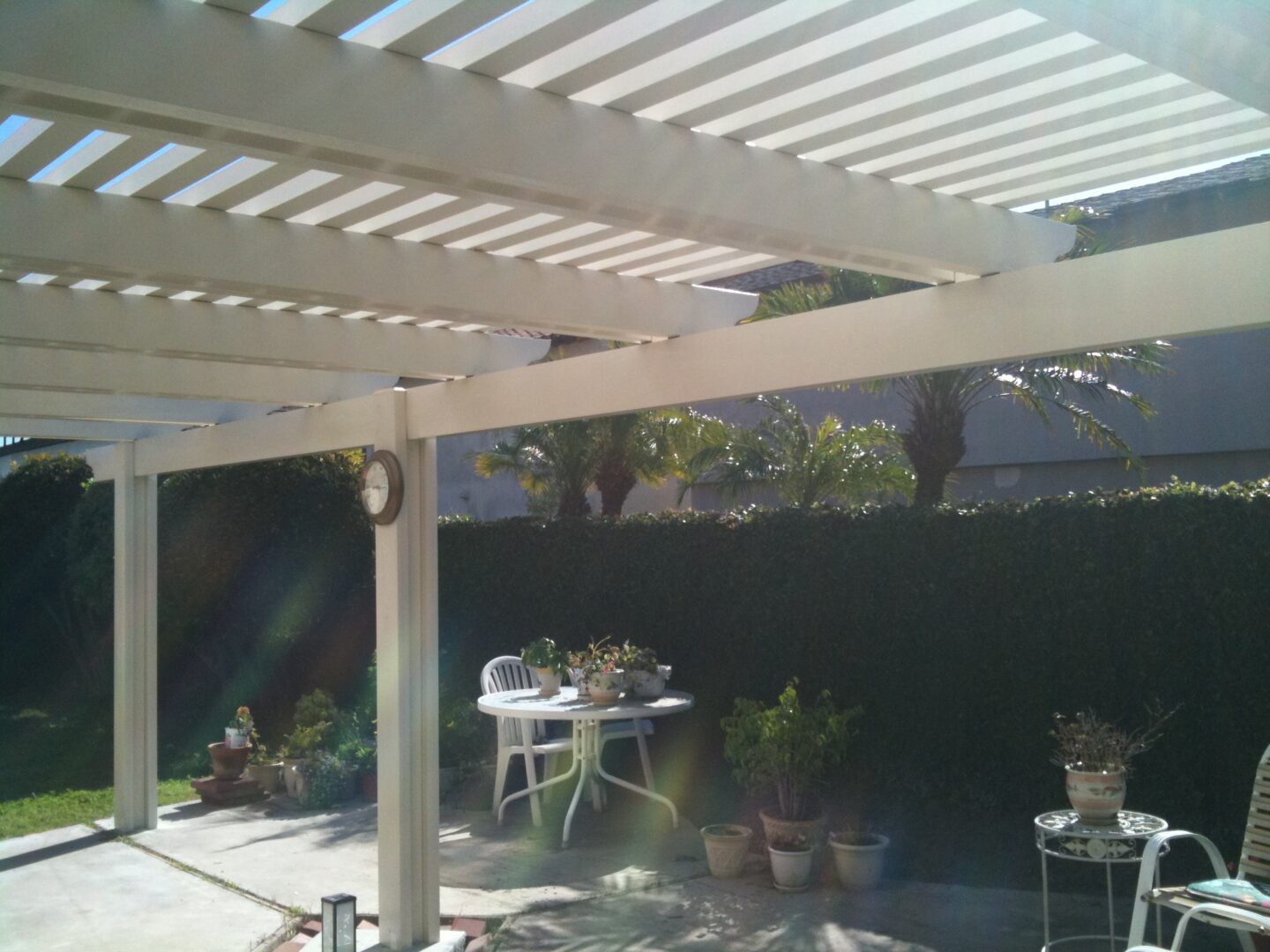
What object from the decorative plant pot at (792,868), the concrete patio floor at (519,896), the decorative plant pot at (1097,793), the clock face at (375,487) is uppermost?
the clock face at (375,487)

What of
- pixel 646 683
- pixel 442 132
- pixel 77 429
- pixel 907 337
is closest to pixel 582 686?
pixel 646 683

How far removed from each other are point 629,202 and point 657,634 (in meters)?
6.64

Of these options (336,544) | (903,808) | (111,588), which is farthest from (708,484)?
(903,808)

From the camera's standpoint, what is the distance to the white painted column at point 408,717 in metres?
5.54

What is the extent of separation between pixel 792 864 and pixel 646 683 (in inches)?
77.2

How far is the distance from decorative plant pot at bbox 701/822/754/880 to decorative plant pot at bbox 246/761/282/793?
14.1 ft

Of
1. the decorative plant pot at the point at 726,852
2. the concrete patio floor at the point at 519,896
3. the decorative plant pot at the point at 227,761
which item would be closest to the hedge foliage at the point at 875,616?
the concrete patio floor at the point at 519,896

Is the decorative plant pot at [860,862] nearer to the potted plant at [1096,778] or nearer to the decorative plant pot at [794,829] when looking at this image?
the decorative plant pot at [794,829]

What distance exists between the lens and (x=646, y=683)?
26.7 feet

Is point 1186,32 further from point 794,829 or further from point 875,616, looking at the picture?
point 875,616

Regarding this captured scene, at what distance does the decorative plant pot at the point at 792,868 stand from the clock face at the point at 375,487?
2927mm

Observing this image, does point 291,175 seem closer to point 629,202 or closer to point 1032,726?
point 629,202

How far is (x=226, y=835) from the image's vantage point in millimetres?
8117

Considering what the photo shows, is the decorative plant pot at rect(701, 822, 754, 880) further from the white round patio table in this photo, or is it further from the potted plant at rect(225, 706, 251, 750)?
the potted plant at rect(225, 706, 251, 750)
